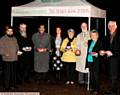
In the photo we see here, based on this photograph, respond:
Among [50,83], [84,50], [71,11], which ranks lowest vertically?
[50,83]

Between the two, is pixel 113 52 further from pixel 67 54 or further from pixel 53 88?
pixel 53 88

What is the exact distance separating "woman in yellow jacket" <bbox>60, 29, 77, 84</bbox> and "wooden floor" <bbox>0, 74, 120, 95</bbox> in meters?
0.42

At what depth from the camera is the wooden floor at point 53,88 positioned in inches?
437

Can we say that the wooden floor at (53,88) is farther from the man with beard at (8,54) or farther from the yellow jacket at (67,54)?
the yellow jacket at (67,54)

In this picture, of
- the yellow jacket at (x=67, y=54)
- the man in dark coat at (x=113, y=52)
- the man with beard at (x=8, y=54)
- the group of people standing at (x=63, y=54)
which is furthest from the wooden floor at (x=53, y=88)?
the man in dark coat at (x=113, y=52)

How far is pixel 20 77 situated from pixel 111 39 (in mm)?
3172

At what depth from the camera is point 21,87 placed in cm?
1166

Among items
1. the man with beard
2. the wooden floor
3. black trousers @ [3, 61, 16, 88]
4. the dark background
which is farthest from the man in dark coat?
the dark background

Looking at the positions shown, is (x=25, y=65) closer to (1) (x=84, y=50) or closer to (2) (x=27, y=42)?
(2) (x=27, y=42)

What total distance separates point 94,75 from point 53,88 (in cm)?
138

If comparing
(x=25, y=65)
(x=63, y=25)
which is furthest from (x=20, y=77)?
(x=63, y=25)

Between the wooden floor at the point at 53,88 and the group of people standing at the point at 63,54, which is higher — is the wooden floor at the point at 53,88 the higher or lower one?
the lower one

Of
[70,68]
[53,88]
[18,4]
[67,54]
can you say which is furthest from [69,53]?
[18,4]

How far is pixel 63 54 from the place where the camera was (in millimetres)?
12008
